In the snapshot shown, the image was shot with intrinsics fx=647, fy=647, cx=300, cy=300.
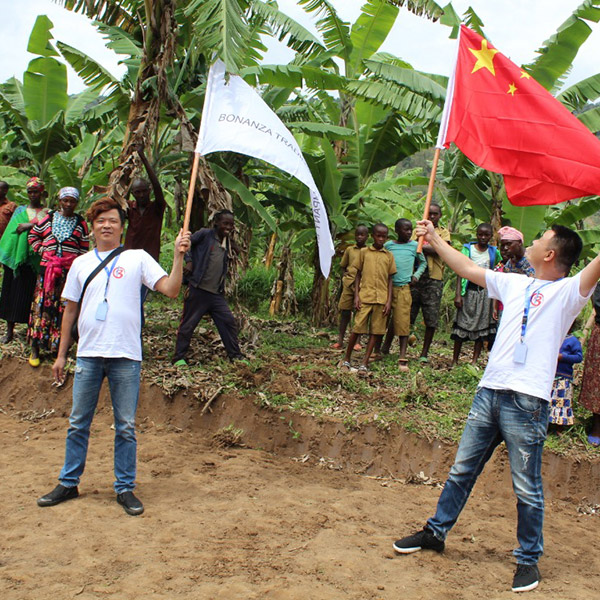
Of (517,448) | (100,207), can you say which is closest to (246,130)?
(100,207)

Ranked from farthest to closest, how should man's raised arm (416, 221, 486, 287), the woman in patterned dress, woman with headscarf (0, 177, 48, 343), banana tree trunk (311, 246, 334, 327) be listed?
1. banana tree trunk (311, 246, 334, 327)
2. woman with headscarf (0, 177, 48, 343)
3. the woman in patterned dress
4. man's raised arm (416, 221, 486, 287)

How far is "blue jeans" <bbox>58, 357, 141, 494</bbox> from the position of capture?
4.40 meters

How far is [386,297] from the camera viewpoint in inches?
297

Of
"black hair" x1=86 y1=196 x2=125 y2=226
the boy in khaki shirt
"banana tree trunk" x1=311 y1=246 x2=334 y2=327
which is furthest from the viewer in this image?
"banana tree trunk" x1=311 y1=246 x2=334 y2=327

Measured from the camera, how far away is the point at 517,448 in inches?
144

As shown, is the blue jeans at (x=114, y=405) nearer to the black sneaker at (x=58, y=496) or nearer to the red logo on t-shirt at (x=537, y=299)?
the black sneaker at (x=58, y=496)

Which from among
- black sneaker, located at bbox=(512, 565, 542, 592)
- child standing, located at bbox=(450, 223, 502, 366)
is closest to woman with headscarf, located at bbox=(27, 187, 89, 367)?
child standing, located at bbox=(450, 223, 502, 366)

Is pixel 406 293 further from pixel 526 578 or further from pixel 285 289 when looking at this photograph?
pixel 526 578

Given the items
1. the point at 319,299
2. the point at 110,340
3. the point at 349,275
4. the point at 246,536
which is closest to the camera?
the point at 246,536

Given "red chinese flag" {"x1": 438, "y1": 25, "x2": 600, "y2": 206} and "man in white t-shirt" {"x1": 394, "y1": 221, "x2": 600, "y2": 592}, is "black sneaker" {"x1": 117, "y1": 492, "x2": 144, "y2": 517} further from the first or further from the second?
"red chinese flag" {"x1": 438, "y1": 25, "x2": 600, "y2": 206}

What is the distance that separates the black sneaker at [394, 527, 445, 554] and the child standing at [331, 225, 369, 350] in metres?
4.39

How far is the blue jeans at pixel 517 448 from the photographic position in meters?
3.63

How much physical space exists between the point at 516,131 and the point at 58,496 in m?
4.02

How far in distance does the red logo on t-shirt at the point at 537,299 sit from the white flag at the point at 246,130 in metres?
1.69
